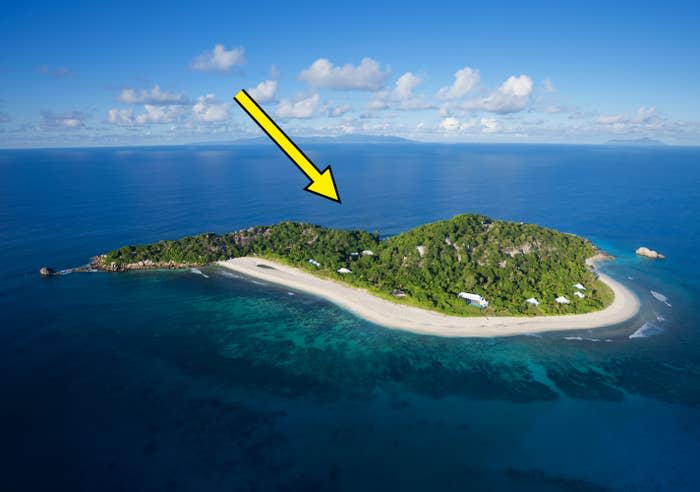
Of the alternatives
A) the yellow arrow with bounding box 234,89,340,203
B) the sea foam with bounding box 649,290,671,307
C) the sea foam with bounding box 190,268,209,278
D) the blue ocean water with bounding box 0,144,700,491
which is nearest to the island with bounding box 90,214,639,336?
the sea foam with bounding box 190,268,209,278

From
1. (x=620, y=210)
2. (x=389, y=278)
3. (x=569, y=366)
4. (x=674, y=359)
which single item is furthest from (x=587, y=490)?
(x=620, y=210)

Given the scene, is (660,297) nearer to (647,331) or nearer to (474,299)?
(647,331)

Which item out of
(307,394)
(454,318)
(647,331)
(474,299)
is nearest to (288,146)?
(307,394)

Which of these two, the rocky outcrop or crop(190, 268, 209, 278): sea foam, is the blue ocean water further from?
the rocky outcrop

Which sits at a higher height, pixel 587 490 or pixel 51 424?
pixel 51 424

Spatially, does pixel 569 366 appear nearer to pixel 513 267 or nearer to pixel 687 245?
pixel 513 267
